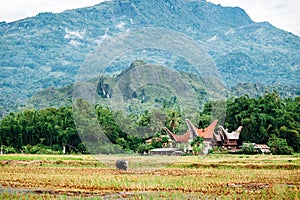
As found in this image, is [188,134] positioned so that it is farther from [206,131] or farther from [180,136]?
[206,131]

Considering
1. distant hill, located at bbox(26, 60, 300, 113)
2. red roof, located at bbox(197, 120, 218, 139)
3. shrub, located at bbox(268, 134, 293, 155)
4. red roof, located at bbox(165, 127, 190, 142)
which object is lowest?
shrub, located at bbox(268, 134, 293, 155)

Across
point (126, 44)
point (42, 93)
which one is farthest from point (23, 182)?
point (42, 93)

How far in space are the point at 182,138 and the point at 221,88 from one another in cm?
485

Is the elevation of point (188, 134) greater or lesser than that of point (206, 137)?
greater

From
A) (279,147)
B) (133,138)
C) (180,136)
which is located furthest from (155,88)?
(279,147)

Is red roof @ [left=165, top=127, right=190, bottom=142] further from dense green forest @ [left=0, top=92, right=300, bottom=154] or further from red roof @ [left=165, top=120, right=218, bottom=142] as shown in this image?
dense green forest @ [left=0, top=92, right=300, bottom=154]

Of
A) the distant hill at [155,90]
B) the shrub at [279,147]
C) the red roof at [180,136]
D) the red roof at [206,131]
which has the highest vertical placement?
the distant hill at [155,90]

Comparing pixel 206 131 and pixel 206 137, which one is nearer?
pixel 206 131

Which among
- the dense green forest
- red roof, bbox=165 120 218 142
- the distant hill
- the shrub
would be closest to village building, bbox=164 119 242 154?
red roof, bbox=165 120 218 142

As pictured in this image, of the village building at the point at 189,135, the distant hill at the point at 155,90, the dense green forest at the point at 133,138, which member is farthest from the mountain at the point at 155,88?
the dense green forest at the point at 133,138

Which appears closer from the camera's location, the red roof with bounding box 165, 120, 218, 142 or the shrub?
the red roof with bounding box 165, 120, 218, 142

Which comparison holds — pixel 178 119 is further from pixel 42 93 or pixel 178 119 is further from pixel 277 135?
pixel 42 93

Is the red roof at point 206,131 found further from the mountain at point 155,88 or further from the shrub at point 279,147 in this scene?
the shrub at point 279,147

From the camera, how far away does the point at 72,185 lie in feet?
48.6
